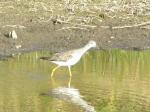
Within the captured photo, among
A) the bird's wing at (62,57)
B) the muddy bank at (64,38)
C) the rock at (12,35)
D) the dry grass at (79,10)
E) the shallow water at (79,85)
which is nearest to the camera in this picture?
the shallow water at (79,85)

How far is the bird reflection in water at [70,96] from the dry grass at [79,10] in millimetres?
5328

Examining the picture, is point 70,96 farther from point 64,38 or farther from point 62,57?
point 64,38

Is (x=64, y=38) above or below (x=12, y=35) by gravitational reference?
below

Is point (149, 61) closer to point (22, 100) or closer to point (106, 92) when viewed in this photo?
point (106, 92)

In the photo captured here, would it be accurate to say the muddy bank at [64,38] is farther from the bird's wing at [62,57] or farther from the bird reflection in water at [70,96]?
the bird reflection in water at [70,96]

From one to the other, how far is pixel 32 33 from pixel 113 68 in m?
3.41

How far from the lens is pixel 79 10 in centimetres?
1680

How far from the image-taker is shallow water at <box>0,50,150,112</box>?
9.18m

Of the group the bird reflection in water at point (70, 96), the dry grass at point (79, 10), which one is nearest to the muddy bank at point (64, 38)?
the dry grass at point (79, 10)

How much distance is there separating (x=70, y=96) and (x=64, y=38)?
5190mm

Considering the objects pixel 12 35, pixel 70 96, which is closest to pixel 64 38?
pixel 12 35

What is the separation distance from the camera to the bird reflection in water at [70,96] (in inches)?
361

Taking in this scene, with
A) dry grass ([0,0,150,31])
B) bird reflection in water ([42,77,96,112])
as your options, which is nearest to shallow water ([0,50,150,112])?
bird reflection in water ([42,77,96,112])

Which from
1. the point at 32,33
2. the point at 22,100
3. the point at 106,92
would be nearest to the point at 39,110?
the point at 22,100
